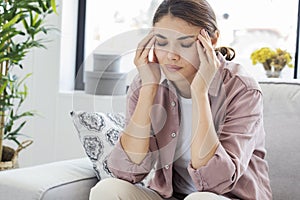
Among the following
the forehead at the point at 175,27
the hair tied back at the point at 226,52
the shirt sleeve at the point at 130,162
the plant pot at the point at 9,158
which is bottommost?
the plant pot at the point at 9,158

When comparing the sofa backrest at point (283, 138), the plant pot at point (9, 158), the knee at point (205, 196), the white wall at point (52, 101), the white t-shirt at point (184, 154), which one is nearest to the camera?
the knee at point (205, 196)

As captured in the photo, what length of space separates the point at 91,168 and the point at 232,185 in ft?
2.12

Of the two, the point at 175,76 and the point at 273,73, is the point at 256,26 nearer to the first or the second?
the point at 273,73

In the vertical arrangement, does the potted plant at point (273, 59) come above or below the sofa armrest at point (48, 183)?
above

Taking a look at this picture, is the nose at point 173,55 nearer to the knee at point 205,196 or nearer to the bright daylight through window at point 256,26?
the knee at point 205,196

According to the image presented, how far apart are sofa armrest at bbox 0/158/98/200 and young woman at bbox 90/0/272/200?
19cm

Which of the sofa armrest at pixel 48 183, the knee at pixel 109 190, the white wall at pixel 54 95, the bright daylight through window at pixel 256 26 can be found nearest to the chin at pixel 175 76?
the knee at pixel 109 190

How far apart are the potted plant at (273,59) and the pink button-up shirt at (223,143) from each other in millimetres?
1237

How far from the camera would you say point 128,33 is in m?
1.67

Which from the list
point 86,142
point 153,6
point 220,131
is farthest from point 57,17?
point 220,131

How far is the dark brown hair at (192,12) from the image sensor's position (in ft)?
5.45

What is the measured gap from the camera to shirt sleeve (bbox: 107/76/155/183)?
71.0 inches

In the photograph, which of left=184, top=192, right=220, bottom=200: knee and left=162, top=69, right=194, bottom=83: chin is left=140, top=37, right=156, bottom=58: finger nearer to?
left=162, top=69, right=194, bottom=83: chin

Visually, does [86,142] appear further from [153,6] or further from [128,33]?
[153,6]
